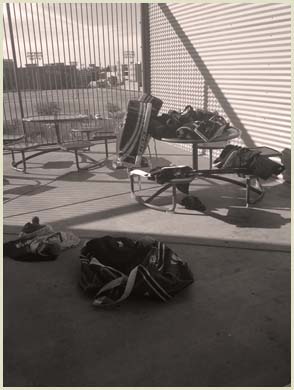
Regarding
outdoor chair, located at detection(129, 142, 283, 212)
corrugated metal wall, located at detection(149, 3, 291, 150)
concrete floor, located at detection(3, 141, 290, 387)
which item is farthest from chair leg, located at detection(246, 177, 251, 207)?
corrugated metal wall, located at detection(149, 3, 291, 150)

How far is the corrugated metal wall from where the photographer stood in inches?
200

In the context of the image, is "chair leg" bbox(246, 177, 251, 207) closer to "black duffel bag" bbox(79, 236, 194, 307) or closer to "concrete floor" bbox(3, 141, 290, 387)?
"concrete floor" bbox(3, 141, 290, 387)

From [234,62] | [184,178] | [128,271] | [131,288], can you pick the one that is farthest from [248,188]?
[234,62]

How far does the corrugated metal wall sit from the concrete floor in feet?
5.75

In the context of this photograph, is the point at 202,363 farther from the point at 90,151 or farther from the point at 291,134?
the point at 90,151

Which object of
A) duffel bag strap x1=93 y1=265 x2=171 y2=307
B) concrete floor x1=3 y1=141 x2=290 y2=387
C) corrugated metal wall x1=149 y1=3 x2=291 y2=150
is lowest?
concrete floor x1=3 y1=141 x2=290 y2=387

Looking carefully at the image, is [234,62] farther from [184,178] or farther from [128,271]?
[128,271]

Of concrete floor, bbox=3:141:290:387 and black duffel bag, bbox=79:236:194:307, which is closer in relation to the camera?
concrete floor, bbox=3:141:290:387

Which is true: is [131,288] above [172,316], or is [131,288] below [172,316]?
above

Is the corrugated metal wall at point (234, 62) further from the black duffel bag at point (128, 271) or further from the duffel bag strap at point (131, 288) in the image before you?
the duffel bag strap at point (131, 288)

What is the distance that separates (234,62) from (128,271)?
423 cm

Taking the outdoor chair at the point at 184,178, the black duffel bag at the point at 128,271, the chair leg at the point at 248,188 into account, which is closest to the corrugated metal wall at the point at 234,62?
the outdoor chair at the point at 184,178

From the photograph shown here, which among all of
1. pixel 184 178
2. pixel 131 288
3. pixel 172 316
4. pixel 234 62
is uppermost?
pixel 234 62

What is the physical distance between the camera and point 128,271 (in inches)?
114
